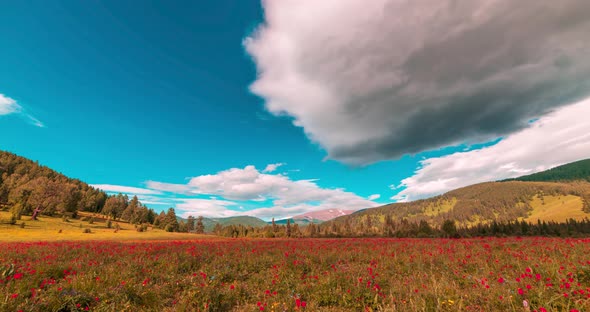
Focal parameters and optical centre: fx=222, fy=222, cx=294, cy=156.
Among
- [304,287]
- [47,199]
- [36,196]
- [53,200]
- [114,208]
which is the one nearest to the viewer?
[304,287]

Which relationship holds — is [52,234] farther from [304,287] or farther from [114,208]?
[114,208]

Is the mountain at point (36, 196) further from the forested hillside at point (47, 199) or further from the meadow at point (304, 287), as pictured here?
the meadow at point (304, 287)

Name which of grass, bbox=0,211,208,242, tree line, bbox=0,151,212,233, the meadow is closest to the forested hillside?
tree line, bbox=0,151,212,233

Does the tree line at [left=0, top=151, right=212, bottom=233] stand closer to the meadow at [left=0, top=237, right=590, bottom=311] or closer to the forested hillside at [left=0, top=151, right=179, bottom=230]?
the forested hillside at [left=0, top=151, right=179, bottom=230]

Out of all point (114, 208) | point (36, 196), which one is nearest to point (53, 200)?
point (36, 196)

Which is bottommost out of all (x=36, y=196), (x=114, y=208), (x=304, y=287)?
(x=114, y=208)

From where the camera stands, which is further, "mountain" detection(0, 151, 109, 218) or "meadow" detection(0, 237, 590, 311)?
"mountain" detection(0, 151, 109, 218)

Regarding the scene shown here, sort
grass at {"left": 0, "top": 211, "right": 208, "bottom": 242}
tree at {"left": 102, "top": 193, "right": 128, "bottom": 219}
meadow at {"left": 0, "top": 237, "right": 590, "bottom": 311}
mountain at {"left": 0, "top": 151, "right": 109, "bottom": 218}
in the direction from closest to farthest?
meadow at {"left": 0, "top": 237, "right": 590, "bottom": 311}, grass at {"left": 0, "top": 211, "right": 208, "bottom": 242}, mountain at {"left": 0, "top": 151, "right": 109, "bottom": 218}, tree at {"left": 102, "top": 193, "right": 128, "bottom": 219}

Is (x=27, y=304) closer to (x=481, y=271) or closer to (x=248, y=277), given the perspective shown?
(x=248, y=277)

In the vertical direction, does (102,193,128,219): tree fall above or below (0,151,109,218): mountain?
below

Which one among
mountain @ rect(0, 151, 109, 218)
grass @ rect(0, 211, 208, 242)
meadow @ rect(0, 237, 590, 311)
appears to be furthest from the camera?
A: mountain @ rect(0, 151, 109, 218)

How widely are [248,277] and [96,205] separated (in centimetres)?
14935

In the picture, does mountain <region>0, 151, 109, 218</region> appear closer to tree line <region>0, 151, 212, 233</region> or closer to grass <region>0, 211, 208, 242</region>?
tree line <region>0, 151, 212, 233</region>

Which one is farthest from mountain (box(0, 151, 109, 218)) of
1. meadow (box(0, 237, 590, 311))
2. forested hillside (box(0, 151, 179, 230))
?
meadow (box(0, 237, 590, 311))
